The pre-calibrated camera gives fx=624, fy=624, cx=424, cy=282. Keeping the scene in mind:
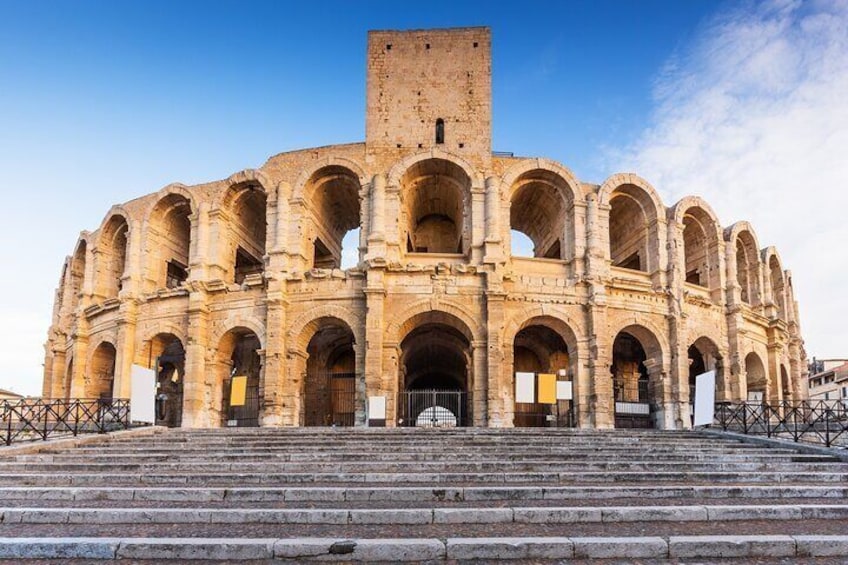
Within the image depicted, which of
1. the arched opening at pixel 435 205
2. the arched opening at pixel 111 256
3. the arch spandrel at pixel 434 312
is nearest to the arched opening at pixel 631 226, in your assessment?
the arched opening at pixel 435 205

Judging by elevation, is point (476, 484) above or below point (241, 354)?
below

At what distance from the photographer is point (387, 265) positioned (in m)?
20.5

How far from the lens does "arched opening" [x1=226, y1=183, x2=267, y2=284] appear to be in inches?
926

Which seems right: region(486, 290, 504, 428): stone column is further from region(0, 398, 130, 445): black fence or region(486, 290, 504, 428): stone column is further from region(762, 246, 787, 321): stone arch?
region(762, 246, 787, 321): stone arch

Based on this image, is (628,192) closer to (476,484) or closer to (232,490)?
(476,484)

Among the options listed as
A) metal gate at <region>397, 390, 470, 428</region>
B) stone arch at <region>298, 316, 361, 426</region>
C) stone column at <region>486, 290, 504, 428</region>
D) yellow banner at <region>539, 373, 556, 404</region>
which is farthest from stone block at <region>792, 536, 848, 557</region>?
stone arch at <region>298, 316, 361, 426</region>

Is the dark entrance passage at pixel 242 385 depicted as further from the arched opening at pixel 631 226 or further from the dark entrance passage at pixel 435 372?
the arched opening at pixel 631 226

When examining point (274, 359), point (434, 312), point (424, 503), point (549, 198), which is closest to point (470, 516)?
point (424, 503)

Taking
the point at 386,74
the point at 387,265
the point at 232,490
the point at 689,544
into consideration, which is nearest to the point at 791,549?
the point at 689,544

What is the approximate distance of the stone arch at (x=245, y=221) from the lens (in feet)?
75.5

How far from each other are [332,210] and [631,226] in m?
12.1

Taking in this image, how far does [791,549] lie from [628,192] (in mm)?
19017

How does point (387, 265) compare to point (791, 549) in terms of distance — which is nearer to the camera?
point (791, 549)

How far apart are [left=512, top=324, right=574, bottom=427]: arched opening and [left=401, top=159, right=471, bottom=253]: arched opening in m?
4.74
